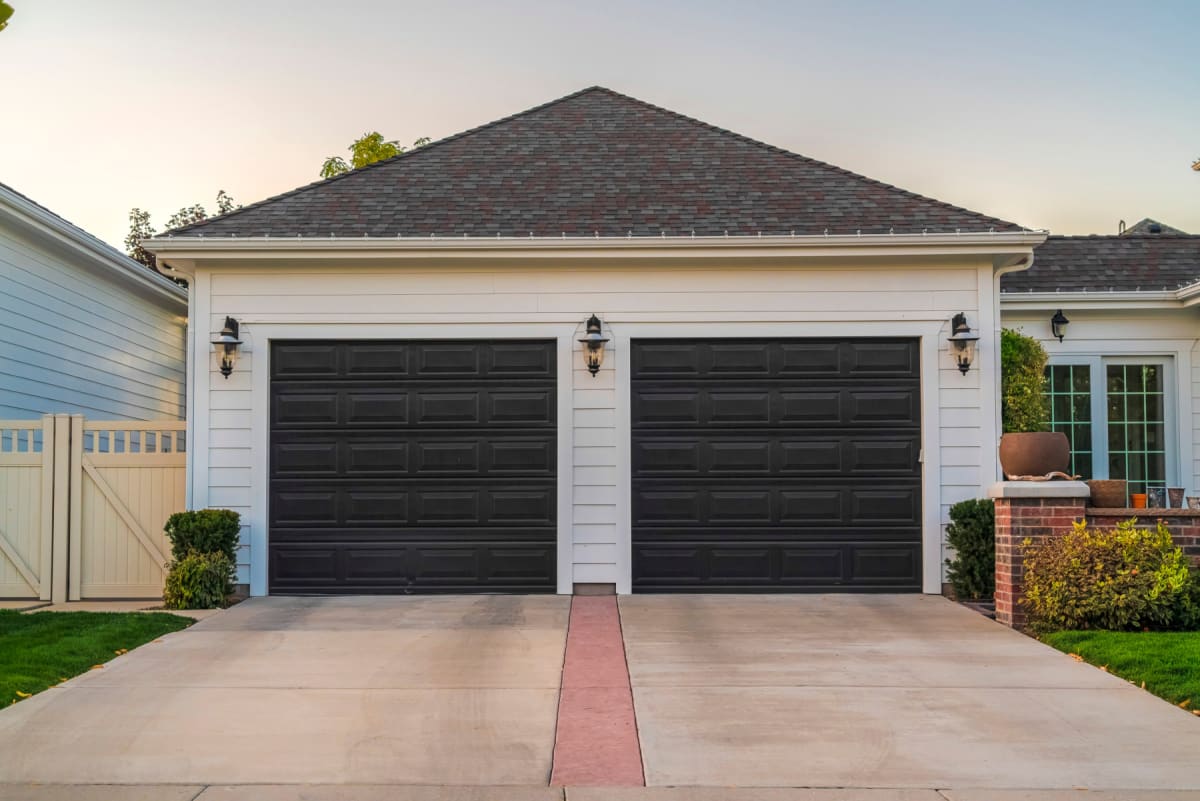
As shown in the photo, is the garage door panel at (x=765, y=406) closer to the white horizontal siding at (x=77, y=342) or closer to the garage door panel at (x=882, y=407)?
the garage door panel at (x=882, y=407)

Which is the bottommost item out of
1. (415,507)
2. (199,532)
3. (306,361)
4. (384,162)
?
(199,532)

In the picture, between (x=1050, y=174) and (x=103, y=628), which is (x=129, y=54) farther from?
(x=1050, y=174)

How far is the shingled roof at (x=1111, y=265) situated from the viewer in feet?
40.3

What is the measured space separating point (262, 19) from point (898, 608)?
10.6 m

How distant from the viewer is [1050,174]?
17.4 meters

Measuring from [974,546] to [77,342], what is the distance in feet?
35.5

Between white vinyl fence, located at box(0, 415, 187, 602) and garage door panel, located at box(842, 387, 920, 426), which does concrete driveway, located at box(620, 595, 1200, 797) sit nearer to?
garage door panel, located at box(842, 387, 920, 426)

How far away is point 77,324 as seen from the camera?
45.0ft

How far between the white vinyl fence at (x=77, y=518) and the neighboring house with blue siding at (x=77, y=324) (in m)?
1.82

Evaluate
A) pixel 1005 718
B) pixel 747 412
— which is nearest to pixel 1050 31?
pixel 747 412

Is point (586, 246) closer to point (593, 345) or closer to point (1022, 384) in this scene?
point (593, 345)

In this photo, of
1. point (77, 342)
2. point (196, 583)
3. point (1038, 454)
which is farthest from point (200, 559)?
point (1038, 454)

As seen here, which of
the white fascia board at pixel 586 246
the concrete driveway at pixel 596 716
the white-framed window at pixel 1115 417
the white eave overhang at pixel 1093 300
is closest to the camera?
the concrete driveway at pixel 596 716

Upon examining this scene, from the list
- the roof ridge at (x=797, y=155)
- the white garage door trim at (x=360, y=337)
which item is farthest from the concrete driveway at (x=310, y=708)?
the roof ridge at (x=797, y=155)
